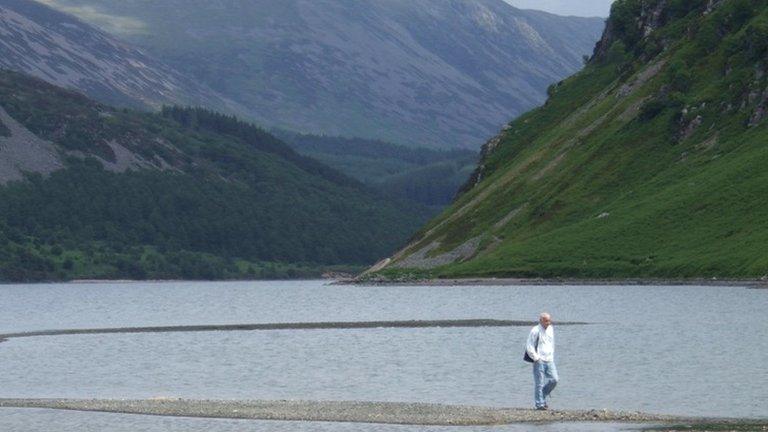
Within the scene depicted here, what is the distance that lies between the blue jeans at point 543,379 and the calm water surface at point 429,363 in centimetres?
338

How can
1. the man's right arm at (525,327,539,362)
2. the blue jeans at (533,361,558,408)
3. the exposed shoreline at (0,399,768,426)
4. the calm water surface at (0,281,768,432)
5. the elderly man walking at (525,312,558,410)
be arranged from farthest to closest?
the calm water surface at (0,281,768,432), the blue jeans at (533,361,558,408), the man's right arm at (525,327,539,362), the elderly man walking at (525,312,558,410), the exposed shoreline at (0,399,768,426)

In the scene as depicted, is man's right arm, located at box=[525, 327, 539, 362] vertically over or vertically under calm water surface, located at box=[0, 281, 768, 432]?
over

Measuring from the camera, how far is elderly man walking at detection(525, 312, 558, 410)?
6562 cm

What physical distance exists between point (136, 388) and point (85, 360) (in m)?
23.5

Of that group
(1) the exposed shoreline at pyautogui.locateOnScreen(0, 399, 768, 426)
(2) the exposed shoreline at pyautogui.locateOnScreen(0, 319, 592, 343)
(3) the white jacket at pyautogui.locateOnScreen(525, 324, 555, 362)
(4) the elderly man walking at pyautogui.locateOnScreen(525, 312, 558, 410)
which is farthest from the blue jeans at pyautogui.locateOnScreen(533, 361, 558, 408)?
(2) the exposed shoreline at pyautogui.locateOnScreen(0, 319, 592, 343)

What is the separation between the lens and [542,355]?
65938 millimetres

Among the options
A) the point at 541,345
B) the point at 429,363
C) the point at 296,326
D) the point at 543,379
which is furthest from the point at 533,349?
the point at 296,326

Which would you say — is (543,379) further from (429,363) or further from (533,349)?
(429,363)

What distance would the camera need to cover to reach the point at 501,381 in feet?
276

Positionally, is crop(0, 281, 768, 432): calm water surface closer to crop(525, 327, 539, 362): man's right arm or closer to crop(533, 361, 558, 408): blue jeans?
crop(533, 361, 558, 408): blue jeans

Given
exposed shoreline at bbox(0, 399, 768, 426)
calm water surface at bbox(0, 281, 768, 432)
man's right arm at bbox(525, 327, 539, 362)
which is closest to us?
exposed shoreline at bbox(0, 399, 768, 426)

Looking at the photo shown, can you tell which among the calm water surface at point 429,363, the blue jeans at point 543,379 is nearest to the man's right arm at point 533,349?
the blue jeans at point 543,379

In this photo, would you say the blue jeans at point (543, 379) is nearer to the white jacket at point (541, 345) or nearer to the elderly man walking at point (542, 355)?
the elderly man walking at point (542, 355)

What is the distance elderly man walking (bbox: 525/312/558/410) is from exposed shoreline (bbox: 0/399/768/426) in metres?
1.24
